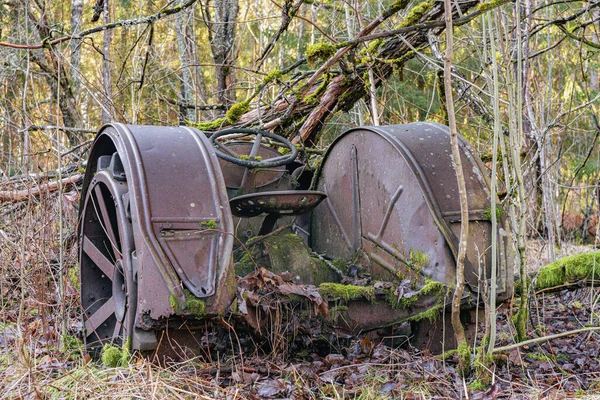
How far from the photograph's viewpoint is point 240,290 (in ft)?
10.5

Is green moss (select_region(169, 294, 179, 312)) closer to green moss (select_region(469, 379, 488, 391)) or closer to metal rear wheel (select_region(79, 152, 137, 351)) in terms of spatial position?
metal rear wheel (select_region(79, 152, 137, 351))

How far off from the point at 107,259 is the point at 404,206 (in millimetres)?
1863

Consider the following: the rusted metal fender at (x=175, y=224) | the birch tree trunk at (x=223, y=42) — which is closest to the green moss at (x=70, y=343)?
the rusted metal fender at (x=175, y=224)

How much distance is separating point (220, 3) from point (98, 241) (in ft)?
15.6

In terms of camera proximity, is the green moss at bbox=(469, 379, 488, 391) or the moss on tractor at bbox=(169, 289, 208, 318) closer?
the moss on tractor at bbox=(169, 289, 208, 318)

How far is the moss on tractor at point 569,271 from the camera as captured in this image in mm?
3786

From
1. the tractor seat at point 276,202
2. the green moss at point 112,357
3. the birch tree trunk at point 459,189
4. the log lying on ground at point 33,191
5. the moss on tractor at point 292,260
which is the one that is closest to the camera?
the birch tree trunk at point 459,189

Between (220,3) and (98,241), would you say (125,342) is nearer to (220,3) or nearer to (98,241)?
(98,241)

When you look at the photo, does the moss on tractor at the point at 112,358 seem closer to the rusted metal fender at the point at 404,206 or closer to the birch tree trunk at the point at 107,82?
the rusted metal fender at the point at 404,206

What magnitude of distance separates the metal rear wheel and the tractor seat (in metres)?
0.73

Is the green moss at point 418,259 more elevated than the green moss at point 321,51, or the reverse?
the green moss at point 321,51

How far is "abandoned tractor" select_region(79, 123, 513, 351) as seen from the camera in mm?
2967

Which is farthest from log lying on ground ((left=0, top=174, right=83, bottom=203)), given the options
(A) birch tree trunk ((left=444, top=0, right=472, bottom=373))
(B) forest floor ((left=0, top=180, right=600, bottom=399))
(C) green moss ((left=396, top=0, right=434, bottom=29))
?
(A) birch tree trunk ((left=444, top=0, right=472, bottom=373))

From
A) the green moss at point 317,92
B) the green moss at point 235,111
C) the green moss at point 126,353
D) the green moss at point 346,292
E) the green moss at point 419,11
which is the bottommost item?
the green moss at point 126,353
